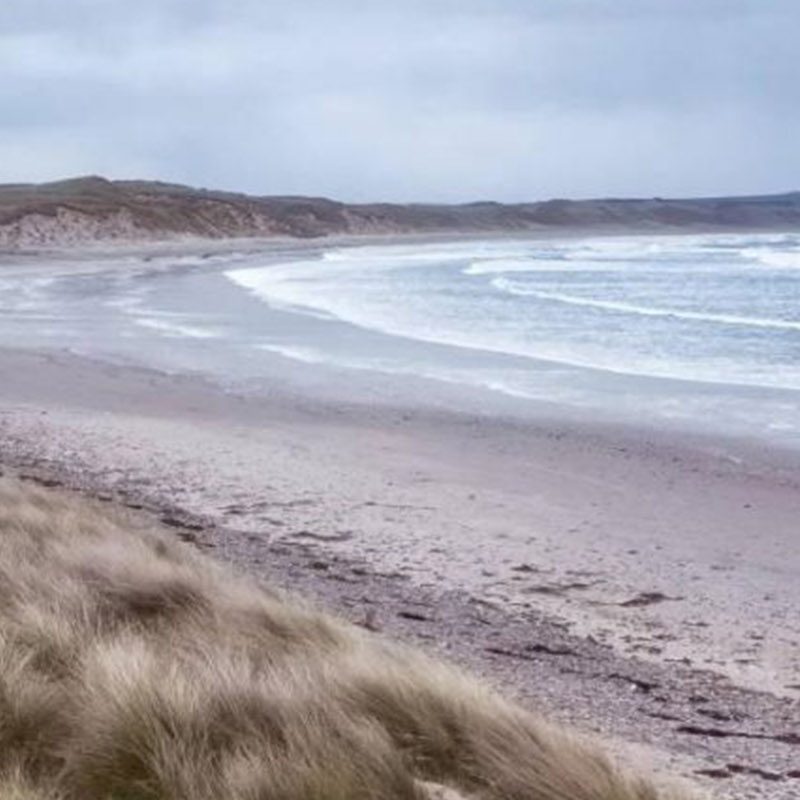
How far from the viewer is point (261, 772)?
4785 millimetres

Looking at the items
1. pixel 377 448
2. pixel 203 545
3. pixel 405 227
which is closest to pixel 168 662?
pixel 203 545

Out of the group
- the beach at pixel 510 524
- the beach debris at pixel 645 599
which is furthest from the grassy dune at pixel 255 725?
the beach debris at pixel 645 599

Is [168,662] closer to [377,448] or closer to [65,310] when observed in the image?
[377,448]

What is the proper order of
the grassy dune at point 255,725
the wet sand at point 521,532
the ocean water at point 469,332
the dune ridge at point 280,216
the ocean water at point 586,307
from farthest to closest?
the dune ridge at point 280,216, the ocean water at point 586,307, the ocean water at point 469,332, the wet sand at point 521,532, the grassy dune at point 255,725

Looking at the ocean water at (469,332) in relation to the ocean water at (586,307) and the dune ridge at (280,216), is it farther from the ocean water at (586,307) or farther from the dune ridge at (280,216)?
the dune ridge at (280,216)

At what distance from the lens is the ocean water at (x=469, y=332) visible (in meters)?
20.8

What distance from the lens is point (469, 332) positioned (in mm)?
30406

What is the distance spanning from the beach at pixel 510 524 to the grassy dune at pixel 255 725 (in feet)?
3.80

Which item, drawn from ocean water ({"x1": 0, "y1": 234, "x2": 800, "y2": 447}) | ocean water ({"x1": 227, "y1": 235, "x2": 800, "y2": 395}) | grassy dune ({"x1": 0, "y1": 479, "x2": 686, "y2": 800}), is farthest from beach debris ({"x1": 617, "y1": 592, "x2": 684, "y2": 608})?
ocean water ({"x1": 227, "y1": 235, "x2": 800, "y2": 395})

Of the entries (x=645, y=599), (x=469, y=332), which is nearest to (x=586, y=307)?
(x=469, y=332)

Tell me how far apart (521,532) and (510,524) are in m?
0.34

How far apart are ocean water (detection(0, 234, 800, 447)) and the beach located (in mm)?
979

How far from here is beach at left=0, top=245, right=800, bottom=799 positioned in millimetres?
7785

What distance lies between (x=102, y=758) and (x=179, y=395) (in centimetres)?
1561
